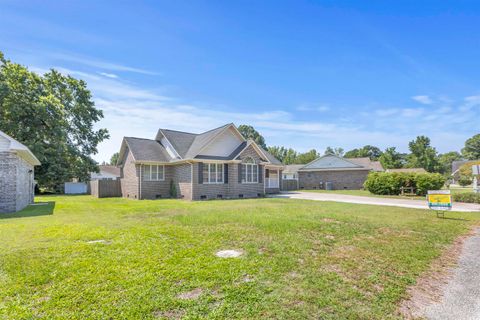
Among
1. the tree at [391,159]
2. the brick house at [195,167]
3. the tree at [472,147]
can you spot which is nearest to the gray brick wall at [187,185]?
the brick house at [195,167]

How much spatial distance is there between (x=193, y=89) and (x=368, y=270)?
16657 millimetres

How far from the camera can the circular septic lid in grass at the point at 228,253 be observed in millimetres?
5293

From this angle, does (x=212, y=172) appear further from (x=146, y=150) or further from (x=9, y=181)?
(x=9, y=181)

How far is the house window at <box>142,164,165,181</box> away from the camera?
20203mm

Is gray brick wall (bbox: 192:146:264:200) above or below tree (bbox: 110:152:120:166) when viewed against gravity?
below

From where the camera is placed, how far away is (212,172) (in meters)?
19.8

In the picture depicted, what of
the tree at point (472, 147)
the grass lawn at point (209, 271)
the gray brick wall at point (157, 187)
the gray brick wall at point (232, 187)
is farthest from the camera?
the tree at point (472, 147)

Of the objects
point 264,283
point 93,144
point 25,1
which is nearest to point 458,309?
point 264,283

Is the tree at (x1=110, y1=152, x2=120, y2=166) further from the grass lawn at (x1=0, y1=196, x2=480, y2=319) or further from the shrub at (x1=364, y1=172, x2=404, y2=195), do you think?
the grass lawn at (x1=0, y1=196, x2=480, y2=319)

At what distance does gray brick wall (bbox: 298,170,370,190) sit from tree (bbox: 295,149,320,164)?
36938mm

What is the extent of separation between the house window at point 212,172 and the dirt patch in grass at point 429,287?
50.6 ft

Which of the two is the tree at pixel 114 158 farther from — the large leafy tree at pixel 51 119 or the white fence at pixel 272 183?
the white fence at pixel 272 183

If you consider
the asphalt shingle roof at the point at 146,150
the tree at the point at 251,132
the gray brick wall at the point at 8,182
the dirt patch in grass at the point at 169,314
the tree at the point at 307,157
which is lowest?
the dirt patch in grass at the point at 169,314

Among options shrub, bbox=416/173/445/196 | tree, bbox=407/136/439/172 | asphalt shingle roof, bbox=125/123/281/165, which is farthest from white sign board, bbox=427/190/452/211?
tree, bbox=407/136/439/172
